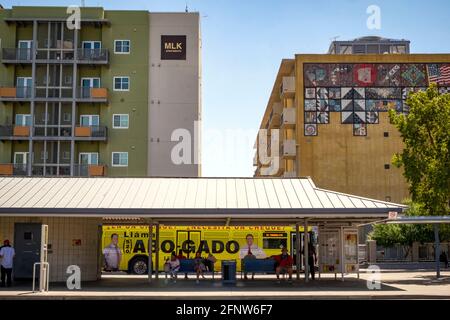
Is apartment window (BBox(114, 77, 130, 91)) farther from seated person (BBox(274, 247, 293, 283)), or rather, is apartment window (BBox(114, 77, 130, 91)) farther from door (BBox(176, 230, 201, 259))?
seated person (BBox(274, 247, 293, 283))

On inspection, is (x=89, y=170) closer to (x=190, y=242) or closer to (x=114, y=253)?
(x=114, y=253)

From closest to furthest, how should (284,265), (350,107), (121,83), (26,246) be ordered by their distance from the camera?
(26,246)
(284,265)
(121,83)
(350,107)

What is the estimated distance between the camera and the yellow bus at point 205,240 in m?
35.5

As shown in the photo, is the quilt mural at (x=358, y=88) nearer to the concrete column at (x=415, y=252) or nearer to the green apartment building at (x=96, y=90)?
the green apartment building at (x=96, y=90)

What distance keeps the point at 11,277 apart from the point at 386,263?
95.8 feet

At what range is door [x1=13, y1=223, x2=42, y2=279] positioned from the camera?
2678 centimetres

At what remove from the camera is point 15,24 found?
59.8m

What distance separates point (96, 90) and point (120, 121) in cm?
357

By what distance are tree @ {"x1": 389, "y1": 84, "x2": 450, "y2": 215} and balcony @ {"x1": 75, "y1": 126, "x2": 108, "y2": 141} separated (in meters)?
31.4

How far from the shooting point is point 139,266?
1389 inches

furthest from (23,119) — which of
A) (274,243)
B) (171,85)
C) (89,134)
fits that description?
(274,243)

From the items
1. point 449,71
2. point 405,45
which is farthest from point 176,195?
point 405,45

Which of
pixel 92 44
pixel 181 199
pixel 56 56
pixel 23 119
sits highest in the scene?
pixel 92 44
